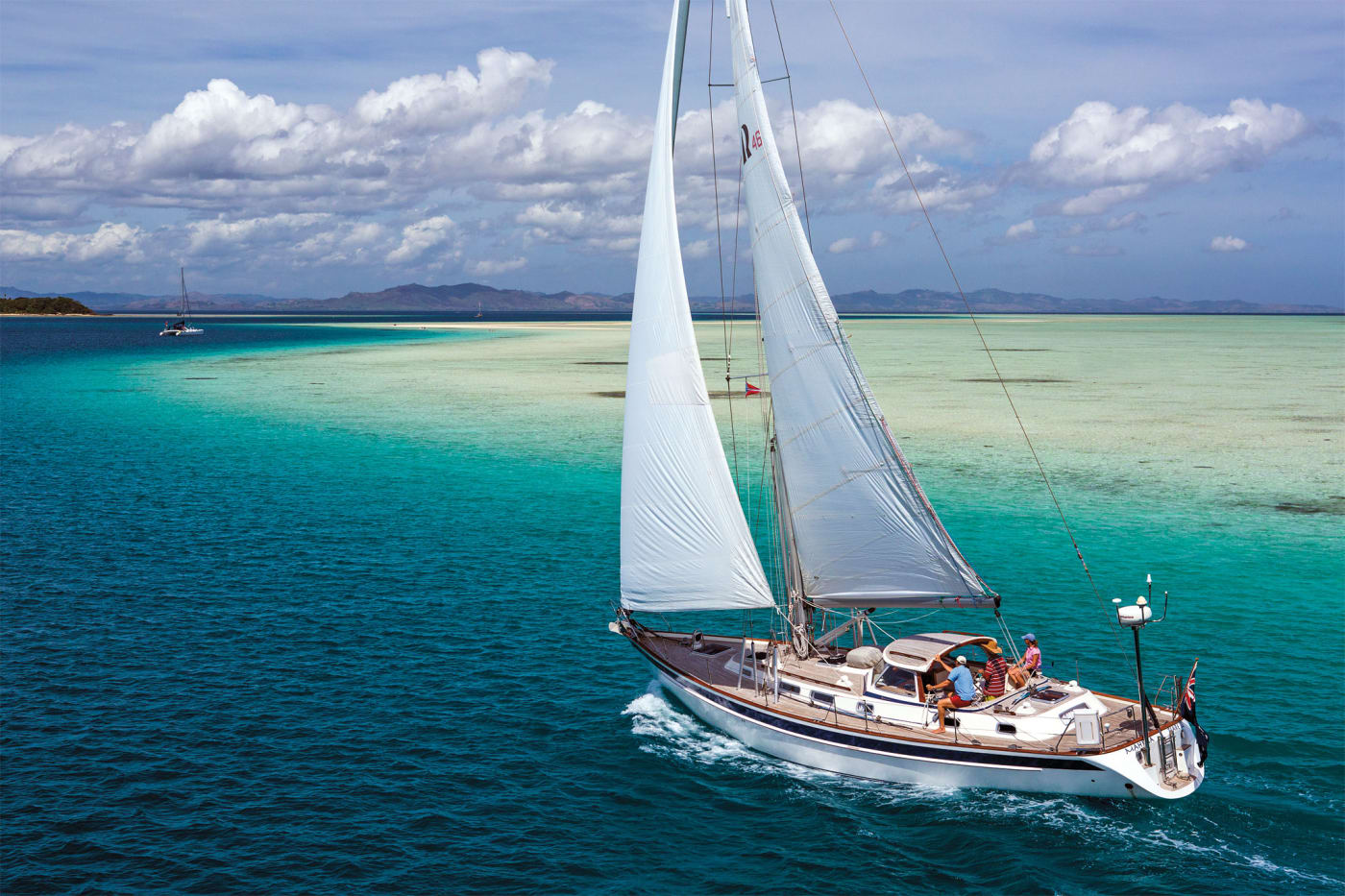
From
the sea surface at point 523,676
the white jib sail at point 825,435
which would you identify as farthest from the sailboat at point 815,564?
the sea surface at point 523,676

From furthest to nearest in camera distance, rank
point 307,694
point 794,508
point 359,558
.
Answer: point 359,558 → point 307,694 → point 794,508

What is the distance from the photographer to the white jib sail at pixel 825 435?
86.0 feet

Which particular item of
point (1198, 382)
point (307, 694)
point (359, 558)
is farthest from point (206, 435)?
point (1198, 382)

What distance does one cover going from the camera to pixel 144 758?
1059 inches

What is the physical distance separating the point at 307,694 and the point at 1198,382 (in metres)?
103

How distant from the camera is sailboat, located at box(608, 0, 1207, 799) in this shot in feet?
81.9

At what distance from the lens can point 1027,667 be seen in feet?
88.2

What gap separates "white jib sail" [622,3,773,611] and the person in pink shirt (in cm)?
635

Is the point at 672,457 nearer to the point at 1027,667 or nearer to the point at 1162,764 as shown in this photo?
the point at 1027,667

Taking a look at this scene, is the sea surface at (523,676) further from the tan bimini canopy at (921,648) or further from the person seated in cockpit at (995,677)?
the tan bimini canopy at (921,648)

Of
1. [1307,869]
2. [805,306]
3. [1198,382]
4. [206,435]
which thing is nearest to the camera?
[1307,869]

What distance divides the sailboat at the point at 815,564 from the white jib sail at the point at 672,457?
0.17 ft

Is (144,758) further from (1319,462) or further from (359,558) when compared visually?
(1319,462)

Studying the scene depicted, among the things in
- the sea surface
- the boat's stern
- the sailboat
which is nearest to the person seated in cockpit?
the sailboat
